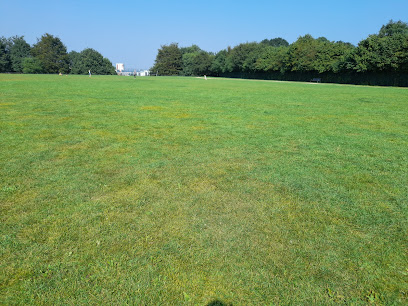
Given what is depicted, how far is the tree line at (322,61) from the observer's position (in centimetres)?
4422

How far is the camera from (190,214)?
3.87 meters

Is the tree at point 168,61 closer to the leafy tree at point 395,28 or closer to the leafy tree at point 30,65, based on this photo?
the leafy tree at point 30,65

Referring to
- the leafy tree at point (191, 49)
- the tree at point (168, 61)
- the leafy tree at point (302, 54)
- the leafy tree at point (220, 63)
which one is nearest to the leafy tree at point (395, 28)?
the leafy tree at point (302, 54)

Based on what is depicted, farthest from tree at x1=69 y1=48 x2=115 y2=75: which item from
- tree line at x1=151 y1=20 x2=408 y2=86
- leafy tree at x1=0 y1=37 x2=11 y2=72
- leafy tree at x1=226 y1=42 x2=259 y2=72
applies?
Result: leafy tree at x1=226 y1=42 x2=259 y2=72

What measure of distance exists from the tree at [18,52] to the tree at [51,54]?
2.58 metres

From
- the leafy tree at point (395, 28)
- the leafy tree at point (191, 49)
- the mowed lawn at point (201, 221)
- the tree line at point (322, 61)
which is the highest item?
the leafy tree at point (191, 49)

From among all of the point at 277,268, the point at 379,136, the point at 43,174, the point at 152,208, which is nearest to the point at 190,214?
the point at 152,208

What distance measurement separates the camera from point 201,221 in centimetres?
370

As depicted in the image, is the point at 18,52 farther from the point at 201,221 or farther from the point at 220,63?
the point at 201,221

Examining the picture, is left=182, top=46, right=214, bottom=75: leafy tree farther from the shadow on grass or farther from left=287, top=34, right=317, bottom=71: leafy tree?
the shadow on grass

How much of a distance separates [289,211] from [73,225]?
119 inches

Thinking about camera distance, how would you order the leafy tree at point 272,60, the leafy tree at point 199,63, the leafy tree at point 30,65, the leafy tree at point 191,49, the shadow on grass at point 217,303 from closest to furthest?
the shadow on grass at point 217,303 < the leafy tree at point 272,60 < the leafy tree at point 30,65 < the leafy tree at point 199,63 < the leafy tree at point 191,49

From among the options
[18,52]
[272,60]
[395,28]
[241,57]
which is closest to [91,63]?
[18,52]

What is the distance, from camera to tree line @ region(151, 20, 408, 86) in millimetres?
44219
